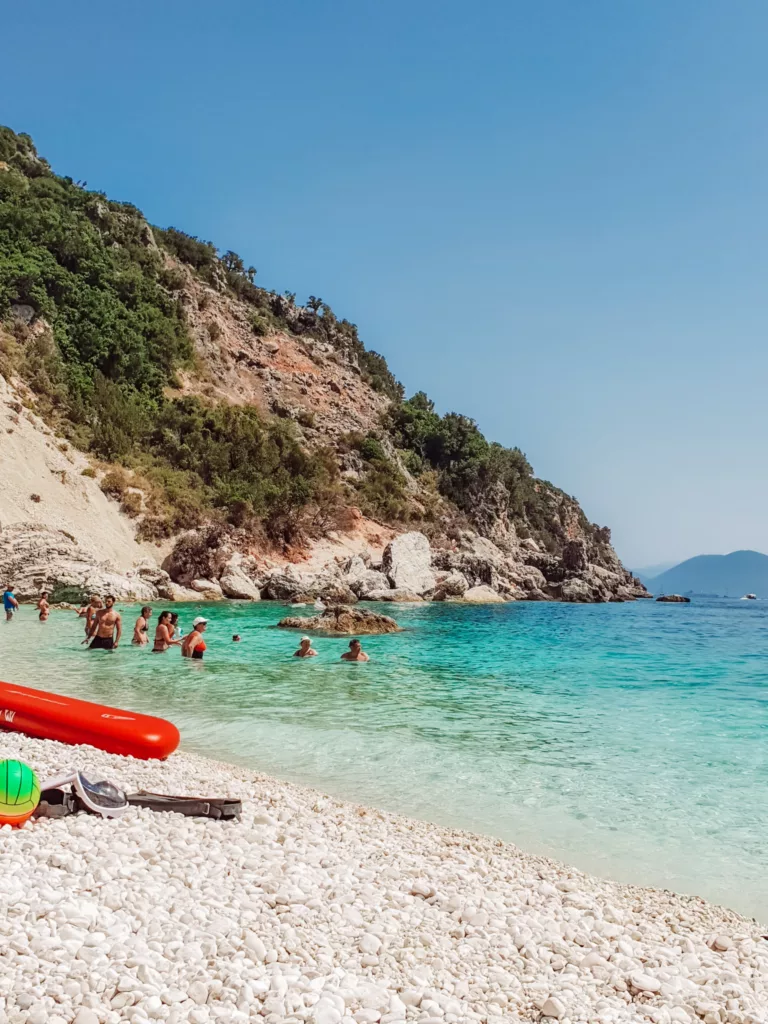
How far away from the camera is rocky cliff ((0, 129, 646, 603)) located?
2902 cm

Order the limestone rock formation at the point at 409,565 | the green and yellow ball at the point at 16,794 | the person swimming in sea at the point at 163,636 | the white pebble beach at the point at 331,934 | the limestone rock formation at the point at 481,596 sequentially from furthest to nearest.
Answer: the limestone rock formation at the point at 481,596, the limestone rock formation at the point at 409,565, the person swimming in sea at the point at 163,636, the green and yellow ball at the point at 16,794, the white pebble beach at the point at 331,934

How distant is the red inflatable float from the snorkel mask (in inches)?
67.6

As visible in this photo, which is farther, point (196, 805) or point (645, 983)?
point (196, 805)

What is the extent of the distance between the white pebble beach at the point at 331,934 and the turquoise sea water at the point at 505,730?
118 centimetres

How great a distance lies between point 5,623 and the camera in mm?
18328

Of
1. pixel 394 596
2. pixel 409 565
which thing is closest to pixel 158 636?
pixel 394 596

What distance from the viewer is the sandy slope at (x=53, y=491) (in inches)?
1025

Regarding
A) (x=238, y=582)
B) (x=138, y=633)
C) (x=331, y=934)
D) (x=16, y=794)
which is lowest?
(x=138, y=633)

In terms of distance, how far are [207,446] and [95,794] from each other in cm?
3347

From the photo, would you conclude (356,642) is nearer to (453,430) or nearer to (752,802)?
(752,802)

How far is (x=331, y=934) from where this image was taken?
11.7ft

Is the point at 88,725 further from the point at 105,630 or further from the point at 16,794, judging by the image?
the point at 105,630

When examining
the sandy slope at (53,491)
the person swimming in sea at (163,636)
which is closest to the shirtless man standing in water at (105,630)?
the person swimming in sea at (163,636)

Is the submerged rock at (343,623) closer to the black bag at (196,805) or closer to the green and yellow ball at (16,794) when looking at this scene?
the black bag at (196,805)
